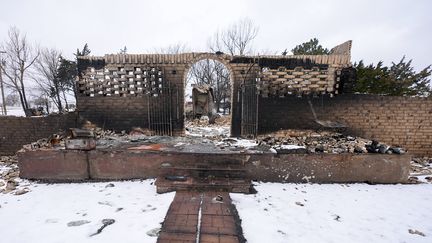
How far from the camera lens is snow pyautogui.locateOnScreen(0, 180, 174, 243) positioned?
2.33 meters

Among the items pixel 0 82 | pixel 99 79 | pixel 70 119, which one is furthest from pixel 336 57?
pixel 0 82

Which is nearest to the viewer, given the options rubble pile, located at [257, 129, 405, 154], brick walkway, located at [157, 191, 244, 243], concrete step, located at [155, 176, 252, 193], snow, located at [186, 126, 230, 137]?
brick walkway, located at [157, 191, 244, 243]

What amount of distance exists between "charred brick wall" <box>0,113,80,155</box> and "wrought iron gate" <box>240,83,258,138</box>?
4651 mm

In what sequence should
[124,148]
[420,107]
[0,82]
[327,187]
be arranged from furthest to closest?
[0,82] → [420,107] → [124,148] → [327,187]

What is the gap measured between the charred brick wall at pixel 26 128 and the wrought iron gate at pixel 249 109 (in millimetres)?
4651

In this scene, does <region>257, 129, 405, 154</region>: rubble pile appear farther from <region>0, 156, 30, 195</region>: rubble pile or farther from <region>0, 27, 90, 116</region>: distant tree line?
<region>0, 27, 90, 116</region>: distant tree line

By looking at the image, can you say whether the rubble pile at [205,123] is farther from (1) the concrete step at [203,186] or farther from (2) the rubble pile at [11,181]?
(1) the concrete step at [203,186]

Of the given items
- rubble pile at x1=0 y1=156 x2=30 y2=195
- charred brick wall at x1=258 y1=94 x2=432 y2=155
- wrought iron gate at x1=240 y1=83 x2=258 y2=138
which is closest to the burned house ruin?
wrought iron gate at x1=240 y1=83 x2=258 y2=138

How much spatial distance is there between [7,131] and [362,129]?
971 centimetres

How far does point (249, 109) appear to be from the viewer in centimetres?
591

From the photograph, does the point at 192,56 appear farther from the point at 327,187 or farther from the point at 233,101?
the point at 327,187

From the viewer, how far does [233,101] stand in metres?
5.97

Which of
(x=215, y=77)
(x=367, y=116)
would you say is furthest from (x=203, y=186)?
(x=215, y=77)

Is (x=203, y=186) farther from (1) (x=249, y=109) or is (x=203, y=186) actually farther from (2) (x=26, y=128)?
(2) (x=26, y=128)
